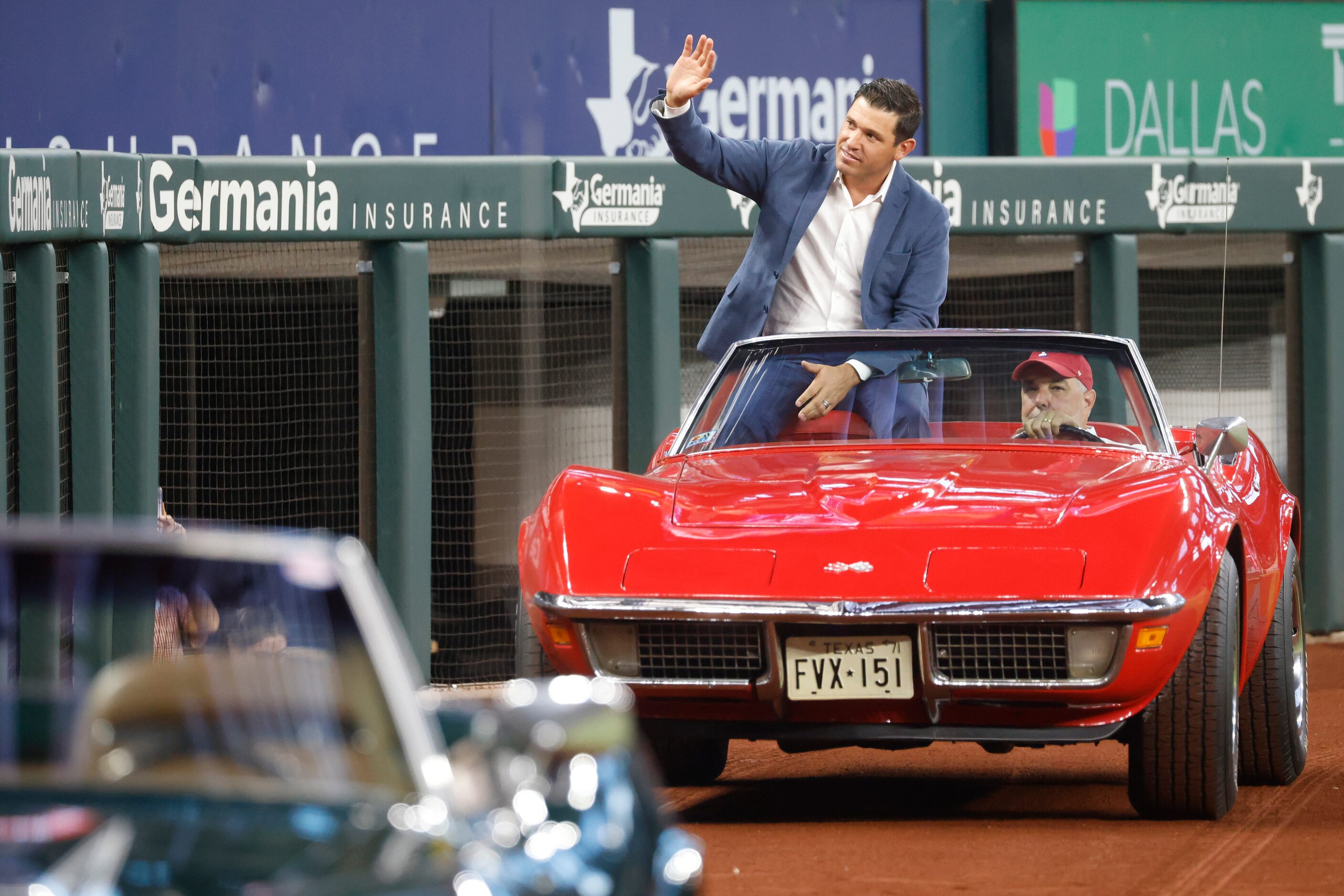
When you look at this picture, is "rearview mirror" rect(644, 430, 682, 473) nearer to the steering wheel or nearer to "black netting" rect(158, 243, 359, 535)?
the steering wheel

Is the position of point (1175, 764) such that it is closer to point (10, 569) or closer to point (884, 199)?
point (884, 199)

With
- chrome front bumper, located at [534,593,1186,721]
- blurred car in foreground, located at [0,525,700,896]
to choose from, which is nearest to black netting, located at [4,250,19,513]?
chrome front bumper, located at [534,593,1186,721]

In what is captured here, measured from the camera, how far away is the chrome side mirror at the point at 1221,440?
6.29 meters

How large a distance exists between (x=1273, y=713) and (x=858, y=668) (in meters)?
1.80

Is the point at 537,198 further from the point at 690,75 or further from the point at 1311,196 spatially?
the point at 1311,196

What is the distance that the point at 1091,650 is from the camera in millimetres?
5105

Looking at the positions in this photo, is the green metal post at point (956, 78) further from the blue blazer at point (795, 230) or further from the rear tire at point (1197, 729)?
the rear tire at point (1197, 729)

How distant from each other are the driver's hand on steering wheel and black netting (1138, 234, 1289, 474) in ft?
18.4

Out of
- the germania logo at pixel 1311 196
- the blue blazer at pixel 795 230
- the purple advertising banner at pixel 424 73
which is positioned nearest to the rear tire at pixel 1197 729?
the blue blazer at pixel 795 230

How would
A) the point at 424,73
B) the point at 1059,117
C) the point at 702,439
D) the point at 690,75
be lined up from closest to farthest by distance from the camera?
the point at 702,439, the point at 690,75, the point at 424,73, the point at 1059,117

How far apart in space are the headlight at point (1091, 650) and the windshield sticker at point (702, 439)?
71.3 inches

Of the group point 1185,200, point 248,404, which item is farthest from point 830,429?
point 1185,200

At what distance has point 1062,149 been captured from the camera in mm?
13570

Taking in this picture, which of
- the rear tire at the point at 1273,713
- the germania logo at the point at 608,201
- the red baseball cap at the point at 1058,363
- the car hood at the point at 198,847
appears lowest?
the rear tire at the point at 1273,713
